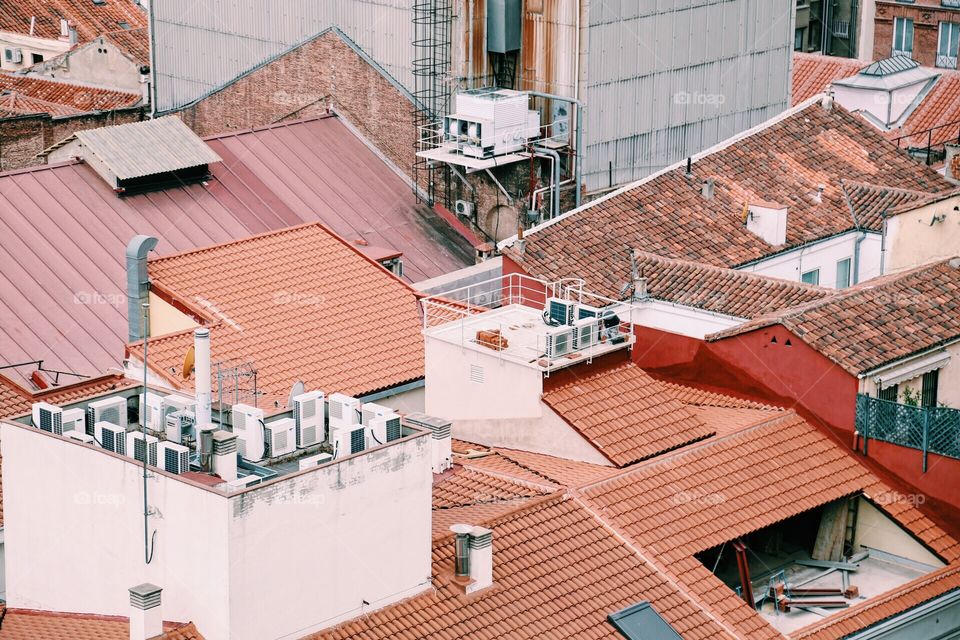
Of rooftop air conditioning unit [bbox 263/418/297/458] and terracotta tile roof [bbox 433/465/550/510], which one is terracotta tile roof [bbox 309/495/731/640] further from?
rooftop air conditioning unit [bbox 263/418/297/458]

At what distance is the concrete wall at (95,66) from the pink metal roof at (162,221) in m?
21.0

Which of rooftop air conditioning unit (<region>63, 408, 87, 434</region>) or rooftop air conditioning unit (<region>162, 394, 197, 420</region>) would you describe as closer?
rooftop air conditioning unit (<region>63, 408, 87, 434</region>)

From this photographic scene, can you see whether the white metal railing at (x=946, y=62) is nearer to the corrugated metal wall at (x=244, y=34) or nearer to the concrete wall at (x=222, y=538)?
the corrugated metal wall at (x=244, y=34)

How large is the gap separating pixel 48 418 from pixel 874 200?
29.7 meters

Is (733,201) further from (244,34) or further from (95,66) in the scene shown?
(95,66)

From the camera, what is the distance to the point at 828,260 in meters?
52.5

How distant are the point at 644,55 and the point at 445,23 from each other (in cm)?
623

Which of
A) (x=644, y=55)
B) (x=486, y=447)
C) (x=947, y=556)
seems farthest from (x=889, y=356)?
(x=644, y=55)

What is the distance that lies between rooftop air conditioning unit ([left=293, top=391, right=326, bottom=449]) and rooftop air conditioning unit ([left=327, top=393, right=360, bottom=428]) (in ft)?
0.83

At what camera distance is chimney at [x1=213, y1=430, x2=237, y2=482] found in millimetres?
30922

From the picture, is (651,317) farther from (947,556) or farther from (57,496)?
(57,496)

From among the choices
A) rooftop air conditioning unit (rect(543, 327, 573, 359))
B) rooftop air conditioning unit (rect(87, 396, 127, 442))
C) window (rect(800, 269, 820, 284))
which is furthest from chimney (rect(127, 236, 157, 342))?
window (rect(800, 269, 820, 284))
